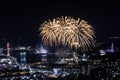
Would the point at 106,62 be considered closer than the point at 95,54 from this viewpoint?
Yes

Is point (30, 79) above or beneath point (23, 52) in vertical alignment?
beneath

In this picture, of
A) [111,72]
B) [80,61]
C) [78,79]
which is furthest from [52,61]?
[78,79]

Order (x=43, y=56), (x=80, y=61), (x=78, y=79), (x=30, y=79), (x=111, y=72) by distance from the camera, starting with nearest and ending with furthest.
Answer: (x=78, y=79) < (x=111, y=72) < (x=30, y=79) < (x=80, y=61) < (x=43, y=56)

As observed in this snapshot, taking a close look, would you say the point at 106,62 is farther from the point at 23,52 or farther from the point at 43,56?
the point at 23,52

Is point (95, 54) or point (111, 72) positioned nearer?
point (111, 72)

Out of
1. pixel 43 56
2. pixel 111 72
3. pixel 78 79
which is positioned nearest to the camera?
pixel 78 79

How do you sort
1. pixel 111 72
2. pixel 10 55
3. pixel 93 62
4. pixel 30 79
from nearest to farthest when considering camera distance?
pixel 111 72, pixel 30 79, pixel 93 62, pixel 10 55

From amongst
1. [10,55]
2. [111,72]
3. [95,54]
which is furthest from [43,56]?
[111,72]

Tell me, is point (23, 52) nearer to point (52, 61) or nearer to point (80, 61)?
point (52, 61)

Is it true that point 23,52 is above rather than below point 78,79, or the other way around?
above
